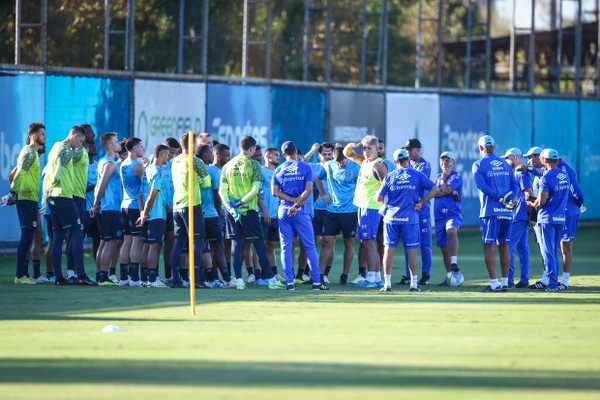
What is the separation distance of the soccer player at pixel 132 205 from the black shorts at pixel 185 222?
70cm

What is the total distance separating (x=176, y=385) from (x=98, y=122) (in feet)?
55.6

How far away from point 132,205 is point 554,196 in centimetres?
574

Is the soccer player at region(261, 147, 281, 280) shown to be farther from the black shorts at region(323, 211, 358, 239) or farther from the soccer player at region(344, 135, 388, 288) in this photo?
the soccer player at region(344, 135, 388, 288)

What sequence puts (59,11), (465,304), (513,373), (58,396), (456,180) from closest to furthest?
(58,396), (513,373), (465,304), (456,180), (59,11)

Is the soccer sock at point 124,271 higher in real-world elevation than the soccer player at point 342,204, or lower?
lower

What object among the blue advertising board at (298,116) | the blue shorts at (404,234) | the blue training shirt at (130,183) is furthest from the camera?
the blue advertising board at (298,116)

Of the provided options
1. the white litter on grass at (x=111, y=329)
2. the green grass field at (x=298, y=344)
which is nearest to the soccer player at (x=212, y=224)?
Result: the green grass field at (x=298, y=344)

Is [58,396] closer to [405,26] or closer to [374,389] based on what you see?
[374,389]

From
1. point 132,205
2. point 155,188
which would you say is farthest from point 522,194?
point 132,205

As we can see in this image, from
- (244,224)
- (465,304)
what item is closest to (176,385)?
(465,304)

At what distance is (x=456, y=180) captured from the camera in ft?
69.9

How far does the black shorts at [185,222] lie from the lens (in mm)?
19750

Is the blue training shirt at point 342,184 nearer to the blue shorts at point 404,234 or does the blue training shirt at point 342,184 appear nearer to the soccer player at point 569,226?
the blue shorts at point 404,234

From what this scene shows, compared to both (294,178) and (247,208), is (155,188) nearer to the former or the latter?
(247,208)
